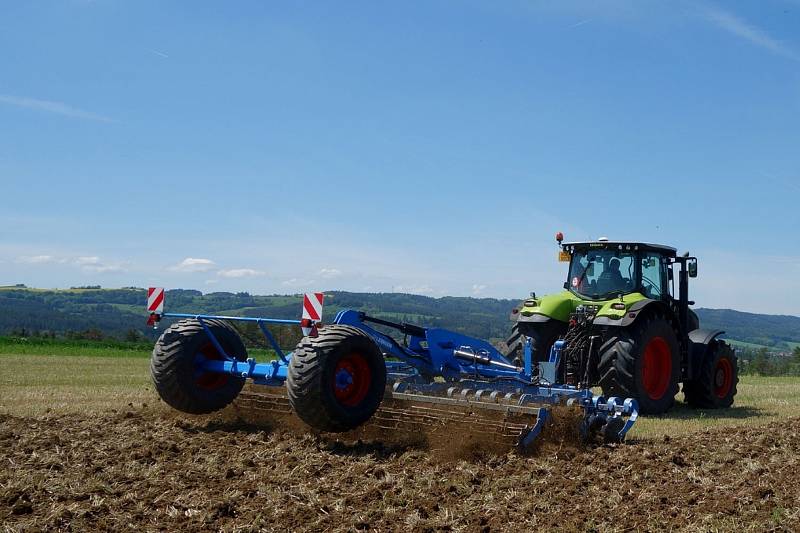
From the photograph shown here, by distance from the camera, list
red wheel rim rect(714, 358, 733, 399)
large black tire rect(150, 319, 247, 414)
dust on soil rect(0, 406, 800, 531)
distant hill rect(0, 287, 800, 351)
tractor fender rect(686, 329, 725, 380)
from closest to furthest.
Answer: dust on soil rect(0, 406, 800, 531) → large black tire rect(150, 319, 247, 414) → tractor fender rect(686, 329, 725, 380) → red wheel rim rect(714, 358, 733, 399) → distant hill rect(0, 287, 800, 351)

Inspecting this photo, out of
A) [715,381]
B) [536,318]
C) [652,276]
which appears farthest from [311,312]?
[715,381]

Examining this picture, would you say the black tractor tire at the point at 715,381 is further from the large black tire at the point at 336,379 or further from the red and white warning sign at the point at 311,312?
the red and white warning sign at the point at 311,312

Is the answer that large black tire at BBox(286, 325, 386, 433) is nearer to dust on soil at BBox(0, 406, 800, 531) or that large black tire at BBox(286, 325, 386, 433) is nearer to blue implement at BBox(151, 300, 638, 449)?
blue implement at BBox(151, 300, 638, 449)

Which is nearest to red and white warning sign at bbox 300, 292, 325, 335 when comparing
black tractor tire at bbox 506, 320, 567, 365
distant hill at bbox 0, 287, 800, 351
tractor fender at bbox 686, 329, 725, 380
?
black tractor tire at bbox 506, 320, 567, 365

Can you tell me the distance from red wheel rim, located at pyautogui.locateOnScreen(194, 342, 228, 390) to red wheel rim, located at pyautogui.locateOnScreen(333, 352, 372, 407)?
1.72 meters

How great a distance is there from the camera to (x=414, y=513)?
17.6 feet

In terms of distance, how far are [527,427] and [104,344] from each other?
2690cm

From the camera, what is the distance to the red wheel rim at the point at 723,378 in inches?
479

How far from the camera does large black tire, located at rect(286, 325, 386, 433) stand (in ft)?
23.5

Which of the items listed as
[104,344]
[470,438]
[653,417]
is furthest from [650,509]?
[104,344]

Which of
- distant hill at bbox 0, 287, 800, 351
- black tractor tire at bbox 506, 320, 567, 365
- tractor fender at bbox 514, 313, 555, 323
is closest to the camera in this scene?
tractor fender at bbox 514, 313, 555, 323

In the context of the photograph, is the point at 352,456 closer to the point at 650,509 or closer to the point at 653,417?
the point at 650,509

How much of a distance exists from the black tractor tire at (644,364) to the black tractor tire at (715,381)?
104 cm

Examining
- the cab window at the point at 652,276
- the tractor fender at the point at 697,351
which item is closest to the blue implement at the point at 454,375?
the cab window at the point at 652,276
